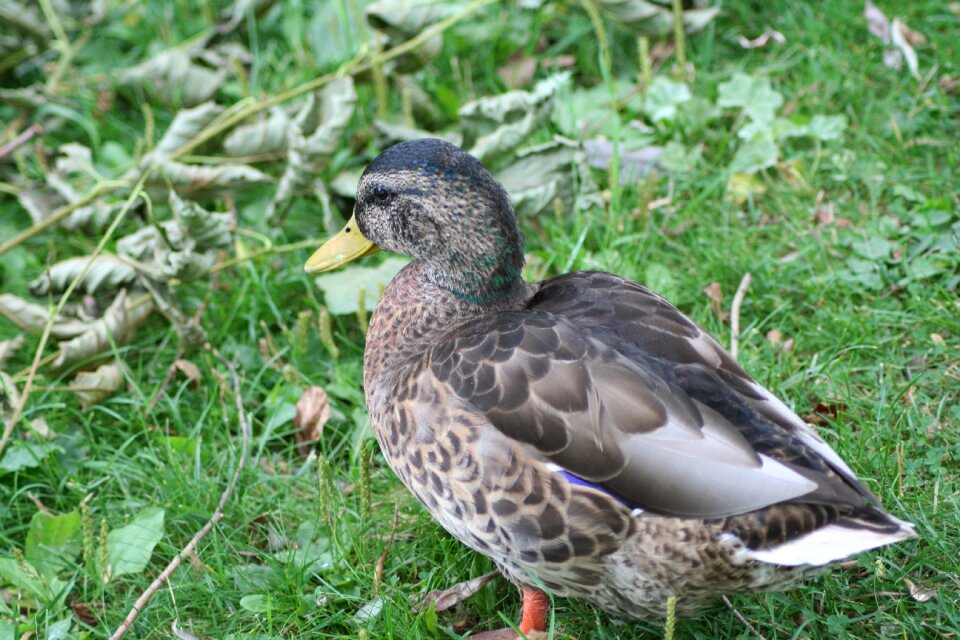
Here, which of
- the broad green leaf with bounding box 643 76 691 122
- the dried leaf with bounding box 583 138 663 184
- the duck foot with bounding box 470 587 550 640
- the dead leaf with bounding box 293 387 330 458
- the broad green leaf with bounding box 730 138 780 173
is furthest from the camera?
the broad green leaf with bounding box 643 76 691 122

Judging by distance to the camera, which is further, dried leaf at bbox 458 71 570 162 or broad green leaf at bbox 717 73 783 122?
broad green leaf at bbox 717 73 783 122

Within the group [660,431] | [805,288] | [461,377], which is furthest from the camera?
[805,288]

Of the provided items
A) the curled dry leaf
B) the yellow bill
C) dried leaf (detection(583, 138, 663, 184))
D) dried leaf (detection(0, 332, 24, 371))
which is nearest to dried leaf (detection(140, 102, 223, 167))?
the curled dry leaf

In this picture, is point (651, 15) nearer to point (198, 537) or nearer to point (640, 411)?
point (640, 411)

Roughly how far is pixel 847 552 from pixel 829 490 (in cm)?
15

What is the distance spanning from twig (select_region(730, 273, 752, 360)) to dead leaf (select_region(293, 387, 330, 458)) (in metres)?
1.34

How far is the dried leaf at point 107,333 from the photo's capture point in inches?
134

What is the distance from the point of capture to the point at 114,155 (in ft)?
14.4

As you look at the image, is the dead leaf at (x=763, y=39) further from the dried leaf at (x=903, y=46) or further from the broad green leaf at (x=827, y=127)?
the broad green leaf at (x=827, y=127)

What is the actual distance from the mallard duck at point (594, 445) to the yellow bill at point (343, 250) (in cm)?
30

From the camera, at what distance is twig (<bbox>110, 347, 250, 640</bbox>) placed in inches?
104

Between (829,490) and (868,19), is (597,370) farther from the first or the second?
(868,19)

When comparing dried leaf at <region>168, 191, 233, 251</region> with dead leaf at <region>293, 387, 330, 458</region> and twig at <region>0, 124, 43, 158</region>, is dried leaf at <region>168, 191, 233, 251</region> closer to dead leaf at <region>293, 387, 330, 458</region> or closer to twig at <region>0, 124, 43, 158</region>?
dead leaf at <region>293, 387, 330, 458</region>

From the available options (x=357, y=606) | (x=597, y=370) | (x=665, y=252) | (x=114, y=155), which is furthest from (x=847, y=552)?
(x=114, y=155)
